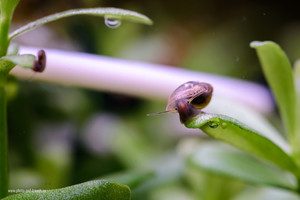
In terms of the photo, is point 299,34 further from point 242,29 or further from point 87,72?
point 87,72

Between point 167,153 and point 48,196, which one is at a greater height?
point 48,196

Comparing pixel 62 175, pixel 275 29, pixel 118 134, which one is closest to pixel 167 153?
pixel 118 134

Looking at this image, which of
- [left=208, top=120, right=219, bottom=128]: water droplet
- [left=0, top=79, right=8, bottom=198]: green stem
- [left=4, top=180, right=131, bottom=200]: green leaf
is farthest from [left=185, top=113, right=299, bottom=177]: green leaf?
[left=0, top=79, right=8, bottom=198]: green stem

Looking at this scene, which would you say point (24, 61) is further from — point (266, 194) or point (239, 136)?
point (266, 194)

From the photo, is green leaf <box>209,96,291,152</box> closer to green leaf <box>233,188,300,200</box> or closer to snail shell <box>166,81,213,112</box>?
green leaf <box>233,188,300,200</box>

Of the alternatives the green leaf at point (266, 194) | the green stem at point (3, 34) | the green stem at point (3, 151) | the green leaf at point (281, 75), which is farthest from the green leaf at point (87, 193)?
the green leaf at point (266, 194)

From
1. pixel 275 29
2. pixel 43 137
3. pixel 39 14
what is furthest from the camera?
pixel 275 29

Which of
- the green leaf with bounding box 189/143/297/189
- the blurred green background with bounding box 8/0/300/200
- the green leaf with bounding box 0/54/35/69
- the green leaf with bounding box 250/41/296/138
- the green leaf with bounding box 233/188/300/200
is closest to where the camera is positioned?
Answer: the green leaf with bounding box 0/54/35/69

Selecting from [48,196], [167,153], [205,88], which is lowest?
[167,153]
